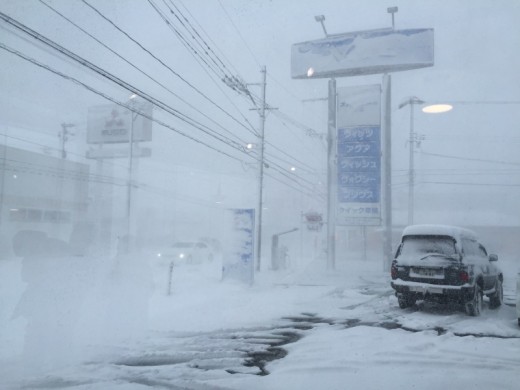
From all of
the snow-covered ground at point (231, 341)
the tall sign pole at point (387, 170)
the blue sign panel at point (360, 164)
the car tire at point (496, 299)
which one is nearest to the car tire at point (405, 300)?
the snow-covered ground at point (231, 341)

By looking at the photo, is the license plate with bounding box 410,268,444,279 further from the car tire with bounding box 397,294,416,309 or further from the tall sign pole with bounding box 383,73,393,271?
the tall sign pole with bounding box 383,73,393,271

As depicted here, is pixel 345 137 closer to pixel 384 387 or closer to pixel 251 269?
pixel 251 269

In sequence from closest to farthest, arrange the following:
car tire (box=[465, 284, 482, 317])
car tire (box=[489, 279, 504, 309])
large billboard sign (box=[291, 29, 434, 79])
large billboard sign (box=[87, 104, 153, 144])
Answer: car tire (box=[465, 284, 482, 317]) < car tire (box=[489, 279, 504, 309]) < large billboard sign (box=[291, 29, 434, 79]) < large billboard sign (box=[87, 104, 153, 144])

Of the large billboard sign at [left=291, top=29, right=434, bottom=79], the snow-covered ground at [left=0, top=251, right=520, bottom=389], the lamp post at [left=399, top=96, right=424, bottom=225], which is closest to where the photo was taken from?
the snow-covered ground at [left=0, top=251, right=520, bottom=389]

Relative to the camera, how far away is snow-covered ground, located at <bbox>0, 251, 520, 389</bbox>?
14.7ft

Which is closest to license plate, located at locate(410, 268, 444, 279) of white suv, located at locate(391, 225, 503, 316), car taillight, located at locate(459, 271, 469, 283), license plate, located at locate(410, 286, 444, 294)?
white suv, located at locate(391, 225, 503, 316)

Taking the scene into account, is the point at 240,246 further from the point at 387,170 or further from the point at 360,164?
the point at 387,170

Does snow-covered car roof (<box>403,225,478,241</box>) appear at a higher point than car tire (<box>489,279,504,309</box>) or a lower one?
higher

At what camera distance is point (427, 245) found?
8.76 metres

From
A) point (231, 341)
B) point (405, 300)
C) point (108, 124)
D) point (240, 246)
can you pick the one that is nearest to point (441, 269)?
point (405, 300)

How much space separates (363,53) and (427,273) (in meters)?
16.4

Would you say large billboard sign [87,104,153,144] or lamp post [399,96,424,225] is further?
large billboard sign [87,104,153,144]

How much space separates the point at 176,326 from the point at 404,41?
791 inches

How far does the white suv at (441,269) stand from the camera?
320 inches
